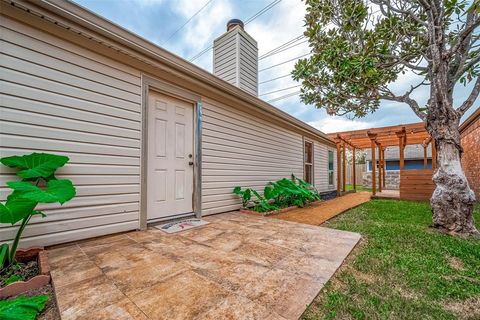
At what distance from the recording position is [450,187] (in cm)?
285

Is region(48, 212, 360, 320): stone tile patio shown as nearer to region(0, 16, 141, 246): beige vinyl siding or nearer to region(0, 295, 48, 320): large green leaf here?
region(0, 295, 48, 320): large green leaf

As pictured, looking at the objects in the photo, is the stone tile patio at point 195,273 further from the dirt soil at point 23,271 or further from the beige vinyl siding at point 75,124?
the beige vinyl siding at point 75,124

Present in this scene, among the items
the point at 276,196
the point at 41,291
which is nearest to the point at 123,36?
the point at 41,291

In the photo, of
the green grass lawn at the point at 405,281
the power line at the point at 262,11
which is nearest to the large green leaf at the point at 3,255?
the green grass lawn at the point at 405,281

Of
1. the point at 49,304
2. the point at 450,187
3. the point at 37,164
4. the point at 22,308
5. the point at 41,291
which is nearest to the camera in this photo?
the point at 22,308

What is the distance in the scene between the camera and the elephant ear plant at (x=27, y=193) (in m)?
1.49

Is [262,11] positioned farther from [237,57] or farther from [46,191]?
[46,191]

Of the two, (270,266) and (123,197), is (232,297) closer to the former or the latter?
(270,266)

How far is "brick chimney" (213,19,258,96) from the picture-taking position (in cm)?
579

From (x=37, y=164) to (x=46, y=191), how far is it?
1.30ft

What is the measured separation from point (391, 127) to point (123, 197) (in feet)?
28.5

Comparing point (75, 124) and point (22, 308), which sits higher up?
point (75, 124)

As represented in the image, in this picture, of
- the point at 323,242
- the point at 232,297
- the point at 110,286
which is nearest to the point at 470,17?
the point at 323,242

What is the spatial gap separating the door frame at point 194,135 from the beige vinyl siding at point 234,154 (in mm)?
144
